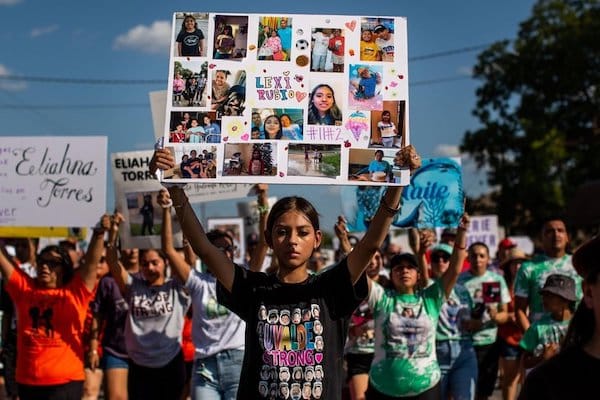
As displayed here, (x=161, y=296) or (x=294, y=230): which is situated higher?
(x=294, y=230)

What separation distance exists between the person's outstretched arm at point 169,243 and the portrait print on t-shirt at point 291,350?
1.95 m

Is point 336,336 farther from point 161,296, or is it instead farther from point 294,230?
point 161,296

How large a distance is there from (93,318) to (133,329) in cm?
128

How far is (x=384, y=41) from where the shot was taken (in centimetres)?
381

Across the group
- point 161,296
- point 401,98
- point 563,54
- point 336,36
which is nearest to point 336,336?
point 401,98

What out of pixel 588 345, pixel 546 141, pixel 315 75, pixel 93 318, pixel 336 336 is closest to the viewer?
pixel 588 345

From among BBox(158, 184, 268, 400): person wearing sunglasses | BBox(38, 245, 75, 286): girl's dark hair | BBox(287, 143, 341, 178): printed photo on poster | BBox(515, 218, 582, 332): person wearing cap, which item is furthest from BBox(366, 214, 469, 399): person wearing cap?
→ BBox(287, 143, 341, 178): printed photo on poster

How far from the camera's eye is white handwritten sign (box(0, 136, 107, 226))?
22.1 feet

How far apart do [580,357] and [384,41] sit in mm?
2068

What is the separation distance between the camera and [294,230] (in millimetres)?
3658

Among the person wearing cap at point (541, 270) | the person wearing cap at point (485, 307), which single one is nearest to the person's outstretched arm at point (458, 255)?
the person wearing cap at point (541, 270)

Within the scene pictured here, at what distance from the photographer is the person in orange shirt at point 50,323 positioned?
19.9 ft

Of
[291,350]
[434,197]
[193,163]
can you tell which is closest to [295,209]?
[193,163]

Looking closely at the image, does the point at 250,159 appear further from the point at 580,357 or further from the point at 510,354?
the point at 510,354
